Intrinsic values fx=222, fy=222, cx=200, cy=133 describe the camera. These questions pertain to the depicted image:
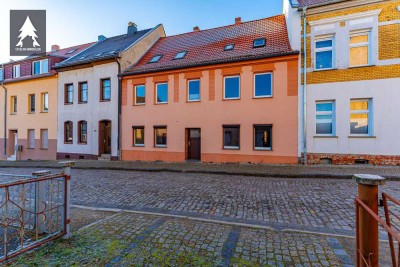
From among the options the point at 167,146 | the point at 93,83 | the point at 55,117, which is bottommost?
the point at 167,146

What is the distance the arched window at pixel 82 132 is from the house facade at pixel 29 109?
2.90 m

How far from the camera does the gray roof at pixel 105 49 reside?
17.8 metres

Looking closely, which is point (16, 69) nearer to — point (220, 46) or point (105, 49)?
point (105, 49)

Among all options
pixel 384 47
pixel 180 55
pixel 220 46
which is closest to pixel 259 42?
pixel 220 46

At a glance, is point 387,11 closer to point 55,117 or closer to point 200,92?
point 200,92

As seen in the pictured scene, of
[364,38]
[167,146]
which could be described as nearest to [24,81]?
[167,146]

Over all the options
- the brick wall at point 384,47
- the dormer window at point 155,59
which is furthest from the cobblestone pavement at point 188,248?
the dormer window at point 155,59

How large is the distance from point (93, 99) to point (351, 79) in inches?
698

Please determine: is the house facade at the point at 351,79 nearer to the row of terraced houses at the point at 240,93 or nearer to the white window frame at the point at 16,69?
the row of terraced houses at the point at 240,93

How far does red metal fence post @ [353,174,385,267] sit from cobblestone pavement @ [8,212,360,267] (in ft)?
2.94

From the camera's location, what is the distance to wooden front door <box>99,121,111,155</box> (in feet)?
57.8

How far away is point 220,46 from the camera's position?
53.2 ft

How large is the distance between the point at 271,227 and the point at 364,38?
12.9 metres

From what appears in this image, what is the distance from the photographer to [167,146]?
15539 mm
